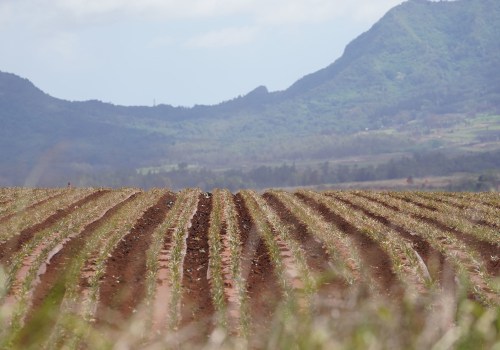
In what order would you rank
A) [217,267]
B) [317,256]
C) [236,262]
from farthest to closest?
[317,256] < [236,262] < [217,267]

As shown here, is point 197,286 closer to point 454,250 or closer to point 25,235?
point 454,250

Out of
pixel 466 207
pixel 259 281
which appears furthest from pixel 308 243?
pixel 466 207

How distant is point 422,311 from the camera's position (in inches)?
463

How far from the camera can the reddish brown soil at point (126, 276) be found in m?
13.0

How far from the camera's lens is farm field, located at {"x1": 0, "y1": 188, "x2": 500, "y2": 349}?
8.12 m

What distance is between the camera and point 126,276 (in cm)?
1580

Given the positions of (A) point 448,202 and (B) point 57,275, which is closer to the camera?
(B) point 57,275

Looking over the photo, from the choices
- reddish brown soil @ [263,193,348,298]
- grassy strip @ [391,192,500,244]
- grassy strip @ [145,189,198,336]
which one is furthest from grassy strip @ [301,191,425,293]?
grassy strip @ [145,189,198,336]

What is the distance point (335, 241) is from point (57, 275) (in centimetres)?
694

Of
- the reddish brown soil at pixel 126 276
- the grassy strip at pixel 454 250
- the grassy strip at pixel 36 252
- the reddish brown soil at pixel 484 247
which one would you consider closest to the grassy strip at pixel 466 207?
the reddish brown soil at pixel 484 247

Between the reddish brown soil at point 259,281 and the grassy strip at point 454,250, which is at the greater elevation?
the reddish brown soil at point 259,281

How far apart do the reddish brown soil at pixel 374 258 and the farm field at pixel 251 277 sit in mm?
62

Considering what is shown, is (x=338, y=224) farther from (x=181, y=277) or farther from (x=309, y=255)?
(x=181, y=277)

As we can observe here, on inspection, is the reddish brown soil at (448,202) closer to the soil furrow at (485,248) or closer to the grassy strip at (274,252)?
the soil furrow at (485,248)
